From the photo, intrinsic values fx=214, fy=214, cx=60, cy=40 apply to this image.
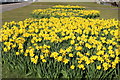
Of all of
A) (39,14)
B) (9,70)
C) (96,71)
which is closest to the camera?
(96,71)

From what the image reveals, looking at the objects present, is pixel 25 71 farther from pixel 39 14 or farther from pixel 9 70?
pixel 39 14

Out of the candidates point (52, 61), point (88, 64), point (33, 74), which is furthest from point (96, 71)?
point (33, 74)

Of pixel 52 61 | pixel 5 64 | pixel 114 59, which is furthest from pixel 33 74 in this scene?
pixel 114 59

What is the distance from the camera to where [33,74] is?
5.86 meters

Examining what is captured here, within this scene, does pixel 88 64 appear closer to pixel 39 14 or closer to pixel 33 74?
pixel 33 74

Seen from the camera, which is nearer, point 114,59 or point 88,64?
point 88,64

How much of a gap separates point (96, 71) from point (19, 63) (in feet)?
6.88

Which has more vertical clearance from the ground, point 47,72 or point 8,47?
point 8,47

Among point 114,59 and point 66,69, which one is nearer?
point 66,69

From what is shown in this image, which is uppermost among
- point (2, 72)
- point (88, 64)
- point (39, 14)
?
point (39, 14)

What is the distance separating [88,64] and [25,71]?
1.72m

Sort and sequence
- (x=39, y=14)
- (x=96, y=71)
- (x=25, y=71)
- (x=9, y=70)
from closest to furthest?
(x=96, y=71) < (x=25, y=71) < (x=9, y=70) < (x=39, y=14)

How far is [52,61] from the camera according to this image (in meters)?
5.64

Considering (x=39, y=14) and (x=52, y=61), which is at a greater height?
(x=39, y=14)
